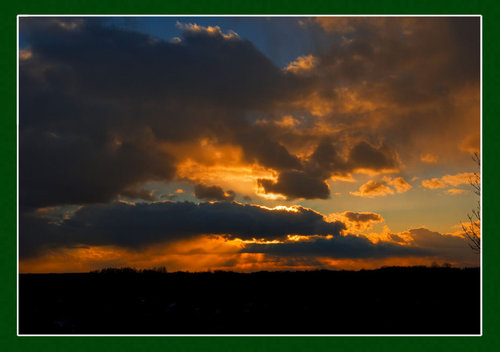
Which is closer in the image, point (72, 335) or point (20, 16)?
point (72, 335)

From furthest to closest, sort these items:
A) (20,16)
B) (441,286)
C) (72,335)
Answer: (441,286)
(20,16)
(72,335)

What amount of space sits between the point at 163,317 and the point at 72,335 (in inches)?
125

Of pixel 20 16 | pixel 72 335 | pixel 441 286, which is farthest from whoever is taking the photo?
pixel 441 286

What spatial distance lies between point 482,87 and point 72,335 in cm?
1715

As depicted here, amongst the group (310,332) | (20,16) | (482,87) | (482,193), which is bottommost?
(310,332)

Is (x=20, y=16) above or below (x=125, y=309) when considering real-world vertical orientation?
above

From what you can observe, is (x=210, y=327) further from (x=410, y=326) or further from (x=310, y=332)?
(x=410, y=326)

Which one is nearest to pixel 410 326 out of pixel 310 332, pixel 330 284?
pixel 310 332

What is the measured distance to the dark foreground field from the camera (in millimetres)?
18094

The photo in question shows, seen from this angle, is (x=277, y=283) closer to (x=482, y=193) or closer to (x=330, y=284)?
(x=330, y=284)

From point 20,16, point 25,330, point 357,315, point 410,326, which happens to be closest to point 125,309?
point 25,330

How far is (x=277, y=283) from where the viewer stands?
74.3 ft

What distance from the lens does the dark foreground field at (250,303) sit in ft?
59.4

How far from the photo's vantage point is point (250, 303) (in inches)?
779
